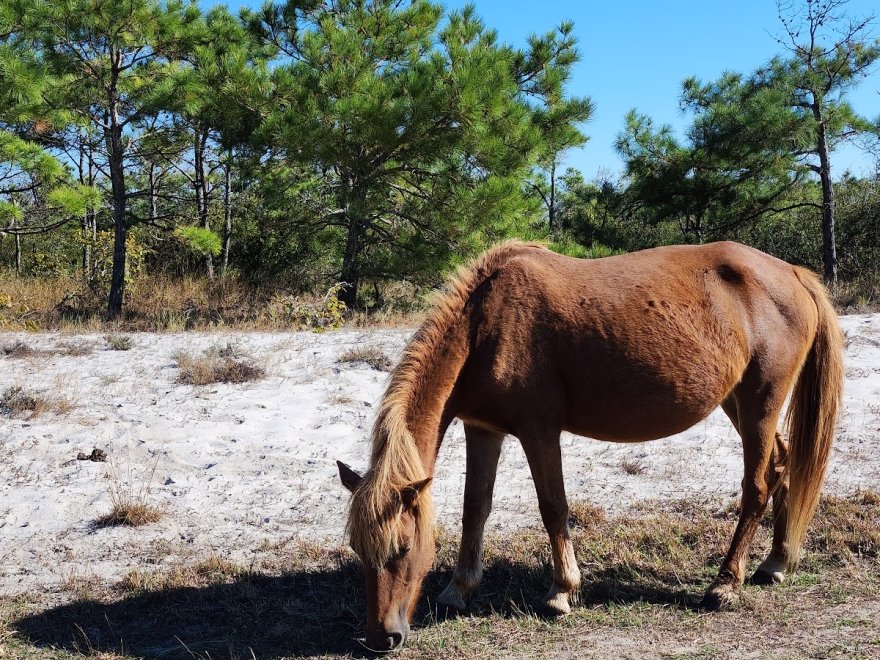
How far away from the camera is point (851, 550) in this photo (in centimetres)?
414

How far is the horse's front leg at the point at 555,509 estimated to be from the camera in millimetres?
3534

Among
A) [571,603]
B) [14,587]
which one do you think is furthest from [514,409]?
[14,587]

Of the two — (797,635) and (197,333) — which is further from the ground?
(197,333)

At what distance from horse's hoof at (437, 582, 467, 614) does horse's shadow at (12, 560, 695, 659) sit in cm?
7

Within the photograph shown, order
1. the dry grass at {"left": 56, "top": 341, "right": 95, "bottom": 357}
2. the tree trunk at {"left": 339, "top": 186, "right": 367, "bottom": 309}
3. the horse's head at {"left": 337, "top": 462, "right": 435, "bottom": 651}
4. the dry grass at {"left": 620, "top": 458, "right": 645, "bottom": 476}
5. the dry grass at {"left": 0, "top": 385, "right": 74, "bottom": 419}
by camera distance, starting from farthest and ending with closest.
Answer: the tree trunk at {"left": 339, "top": 186, "right": 367, "bottom": 309} < the dry grass at {"left": 56, "top": 341, "right": 95, "bottom": 357} < the dry grass at {"left": 0, "top": 385, "right": 74, "bottom": 419} < the dry grass at {"left": 620, "top": 458, "right": 645, "bottom": 476} < the horse's head at {"left": 337, "top": 462, "right": 435, "bottom": 651}

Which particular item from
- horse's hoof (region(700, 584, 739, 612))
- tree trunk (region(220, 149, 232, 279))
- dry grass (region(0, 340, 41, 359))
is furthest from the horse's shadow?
tree trunk (region(220, 149, 232, 279))

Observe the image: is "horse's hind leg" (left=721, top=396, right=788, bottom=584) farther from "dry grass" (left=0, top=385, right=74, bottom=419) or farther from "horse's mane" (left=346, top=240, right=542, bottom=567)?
"dry grass" (left=0, top=385, right=74, bottom=419)

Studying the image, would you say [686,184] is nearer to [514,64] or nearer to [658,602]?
[514,64]

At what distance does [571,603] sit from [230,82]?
10.4m

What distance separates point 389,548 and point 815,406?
9.13ft

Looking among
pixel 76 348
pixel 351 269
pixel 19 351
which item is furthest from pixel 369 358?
pixel 351 269

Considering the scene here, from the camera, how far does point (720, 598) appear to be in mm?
3615

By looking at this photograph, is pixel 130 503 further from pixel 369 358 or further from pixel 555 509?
pixel 369 358

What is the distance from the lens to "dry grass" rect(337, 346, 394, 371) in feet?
25.3
